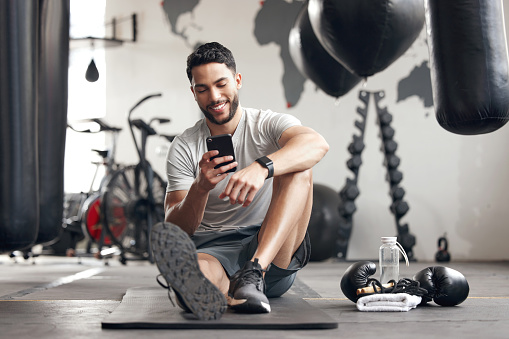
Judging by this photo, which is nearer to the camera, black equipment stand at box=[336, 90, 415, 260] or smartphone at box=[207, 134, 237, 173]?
smartphone at box=[207, 134, 237, 173]

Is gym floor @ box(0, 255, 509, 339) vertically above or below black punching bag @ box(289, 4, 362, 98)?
below

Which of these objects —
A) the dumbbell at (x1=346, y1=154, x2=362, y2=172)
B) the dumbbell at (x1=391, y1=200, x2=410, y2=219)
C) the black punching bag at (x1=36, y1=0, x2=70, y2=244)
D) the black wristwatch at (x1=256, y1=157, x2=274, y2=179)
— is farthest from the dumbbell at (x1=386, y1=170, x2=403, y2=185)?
the black wristwatch at (x1=256, y1=157, x2=274, y2=179)

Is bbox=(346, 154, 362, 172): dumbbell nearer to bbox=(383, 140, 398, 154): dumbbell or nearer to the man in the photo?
bbox=(383, 140, 398, 154): dumbbell

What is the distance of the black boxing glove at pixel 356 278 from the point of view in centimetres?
235

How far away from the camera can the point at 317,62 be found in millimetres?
3938

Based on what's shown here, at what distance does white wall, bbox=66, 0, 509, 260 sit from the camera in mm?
6289

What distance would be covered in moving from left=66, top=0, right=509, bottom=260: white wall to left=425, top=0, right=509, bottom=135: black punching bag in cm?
393

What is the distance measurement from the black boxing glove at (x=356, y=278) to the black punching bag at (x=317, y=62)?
1.81 m

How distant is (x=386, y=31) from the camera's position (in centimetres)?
323

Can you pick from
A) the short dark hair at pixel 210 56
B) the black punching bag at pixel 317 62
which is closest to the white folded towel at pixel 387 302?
the short dark hair at pixel 210 56

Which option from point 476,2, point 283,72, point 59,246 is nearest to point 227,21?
point 283,72

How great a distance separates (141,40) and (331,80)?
3.68m

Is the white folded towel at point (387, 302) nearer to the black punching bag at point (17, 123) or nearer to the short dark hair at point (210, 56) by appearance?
the short dark hair at point (210, 56)

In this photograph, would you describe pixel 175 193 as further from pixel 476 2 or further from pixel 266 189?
pixel 476 2
